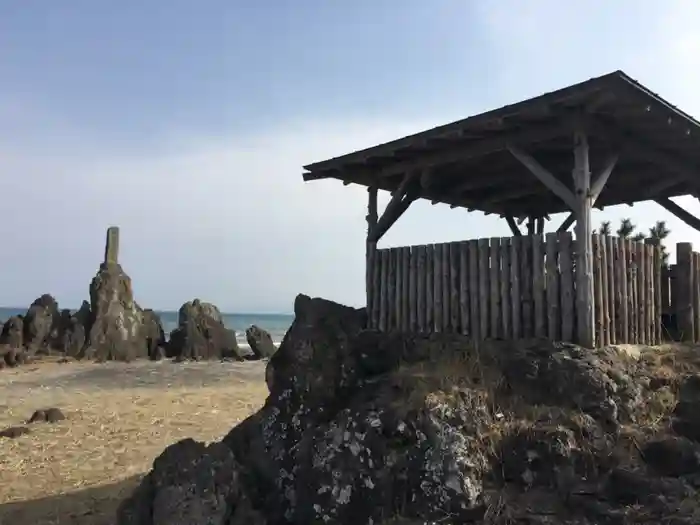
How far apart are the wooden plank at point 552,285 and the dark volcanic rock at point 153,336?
24.3 m

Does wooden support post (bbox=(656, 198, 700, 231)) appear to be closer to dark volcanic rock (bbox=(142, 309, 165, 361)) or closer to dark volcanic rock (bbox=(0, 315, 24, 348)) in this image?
dark volcanic rock (bbox=(142, 309, 165, 361))

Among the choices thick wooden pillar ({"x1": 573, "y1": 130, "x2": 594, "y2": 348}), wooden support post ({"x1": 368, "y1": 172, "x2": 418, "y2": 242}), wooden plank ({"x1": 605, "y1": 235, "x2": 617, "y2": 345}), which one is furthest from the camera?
wooden support post ({"x1": 368, "y1": 172, "x2": 418, "y2": 242})

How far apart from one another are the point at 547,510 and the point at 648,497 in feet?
2.56

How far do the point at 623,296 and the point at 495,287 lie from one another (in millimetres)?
1473

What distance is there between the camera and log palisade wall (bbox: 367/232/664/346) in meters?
7.00

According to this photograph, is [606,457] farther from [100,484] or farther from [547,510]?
[100,484]

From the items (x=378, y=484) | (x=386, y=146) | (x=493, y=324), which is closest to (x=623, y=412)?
(x=493, y=324)

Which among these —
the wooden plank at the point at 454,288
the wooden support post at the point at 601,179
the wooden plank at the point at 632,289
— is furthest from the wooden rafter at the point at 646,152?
the wooden plank at the point at 454,288

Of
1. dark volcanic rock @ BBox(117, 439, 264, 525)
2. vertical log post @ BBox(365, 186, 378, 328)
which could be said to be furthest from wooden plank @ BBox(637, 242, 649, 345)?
dark volcanic rock @ BBox(117, 439, 264, 525)

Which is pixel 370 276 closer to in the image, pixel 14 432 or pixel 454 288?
pixel 454 288

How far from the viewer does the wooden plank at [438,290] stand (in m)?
8.23

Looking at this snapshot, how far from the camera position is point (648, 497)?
16.1 ft

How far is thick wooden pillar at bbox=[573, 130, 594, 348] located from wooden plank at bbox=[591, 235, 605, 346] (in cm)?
18

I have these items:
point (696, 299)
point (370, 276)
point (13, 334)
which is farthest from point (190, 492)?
point (13, 334)
